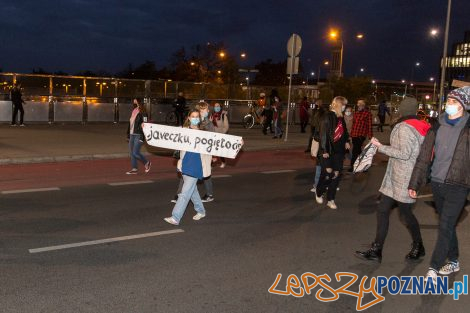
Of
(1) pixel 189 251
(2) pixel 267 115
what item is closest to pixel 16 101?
(2) pixel 267 115

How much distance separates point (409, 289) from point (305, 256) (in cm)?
132

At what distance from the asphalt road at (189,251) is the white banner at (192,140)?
3.50ft

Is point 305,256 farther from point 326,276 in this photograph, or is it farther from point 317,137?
point 317,137

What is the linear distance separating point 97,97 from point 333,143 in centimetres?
1801

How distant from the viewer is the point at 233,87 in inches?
1161

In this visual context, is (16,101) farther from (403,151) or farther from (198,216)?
(403,151)

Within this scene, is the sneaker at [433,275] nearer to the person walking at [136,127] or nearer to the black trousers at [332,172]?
the black trousers at [332,172]

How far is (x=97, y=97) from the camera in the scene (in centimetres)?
2477

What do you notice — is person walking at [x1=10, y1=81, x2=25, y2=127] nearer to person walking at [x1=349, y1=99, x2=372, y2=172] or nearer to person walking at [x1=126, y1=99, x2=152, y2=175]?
person walking at [x1=126, y1=99, x2=152, y2=175]

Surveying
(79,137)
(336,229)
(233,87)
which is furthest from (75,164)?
(233,87)

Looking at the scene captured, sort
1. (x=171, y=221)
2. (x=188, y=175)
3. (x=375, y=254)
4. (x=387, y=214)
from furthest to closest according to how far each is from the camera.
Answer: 1. (x=171, y=221)
2. (x=188, y=175)
3. (x=375, y=254)
4. (x=387, y=214)

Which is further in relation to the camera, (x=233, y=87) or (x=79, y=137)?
(x=233, y=87)

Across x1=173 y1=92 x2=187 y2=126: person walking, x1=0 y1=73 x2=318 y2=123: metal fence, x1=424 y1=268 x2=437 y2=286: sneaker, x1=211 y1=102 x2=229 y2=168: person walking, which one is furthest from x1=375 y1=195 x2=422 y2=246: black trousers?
x1=0 y1=73 x2=318 y2=123: metal fence

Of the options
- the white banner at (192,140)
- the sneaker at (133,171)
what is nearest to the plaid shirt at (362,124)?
the sneaker at (133,171)
